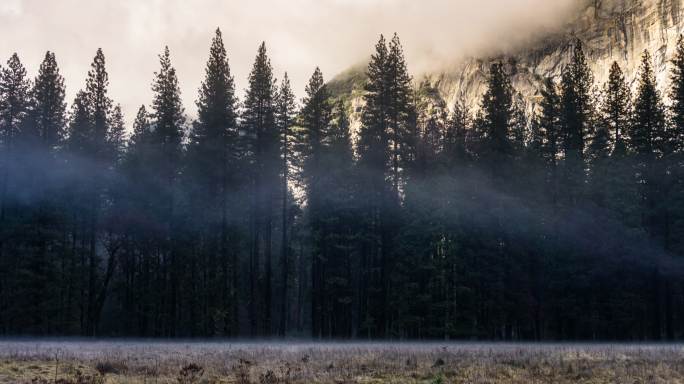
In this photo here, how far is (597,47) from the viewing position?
126 meters

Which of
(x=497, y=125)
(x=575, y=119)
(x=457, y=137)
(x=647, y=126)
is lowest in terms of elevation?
(x=647, y=126)

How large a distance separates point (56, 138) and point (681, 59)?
4749 cm

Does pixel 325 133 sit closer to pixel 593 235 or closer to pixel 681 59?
pixel 593 235

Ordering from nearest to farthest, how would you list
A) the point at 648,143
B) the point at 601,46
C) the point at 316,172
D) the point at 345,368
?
the point at 345,368, the point at 648,143, the point at 316,172, the point at 601,46

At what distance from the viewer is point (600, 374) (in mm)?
13945

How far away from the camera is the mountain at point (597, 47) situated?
10481 centimetres

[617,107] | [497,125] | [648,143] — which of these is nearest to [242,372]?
[497,125]

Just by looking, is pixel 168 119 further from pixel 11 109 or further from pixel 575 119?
pixel 575 119

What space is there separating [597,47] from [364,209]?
4163 inches

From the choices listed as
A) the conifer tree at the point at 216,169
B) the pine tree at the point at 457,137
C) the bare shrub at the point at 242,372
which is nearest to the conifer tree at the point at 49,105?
the conifer tree at the point at 216,169

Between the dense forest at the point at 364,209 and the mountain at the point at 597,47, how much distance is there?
65.2 m

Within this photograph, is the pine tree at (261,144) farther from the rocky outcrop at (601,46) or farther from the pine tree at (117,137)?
the rocky outcrop at (601,46)

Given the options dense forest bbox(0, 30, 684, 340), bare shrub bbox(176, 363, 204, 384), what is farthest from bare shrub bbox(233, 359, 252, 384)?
dense forest bbox(0, 30, 684, 340)

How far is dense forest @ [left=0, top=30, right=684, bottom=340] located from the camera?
3856 centimetres
